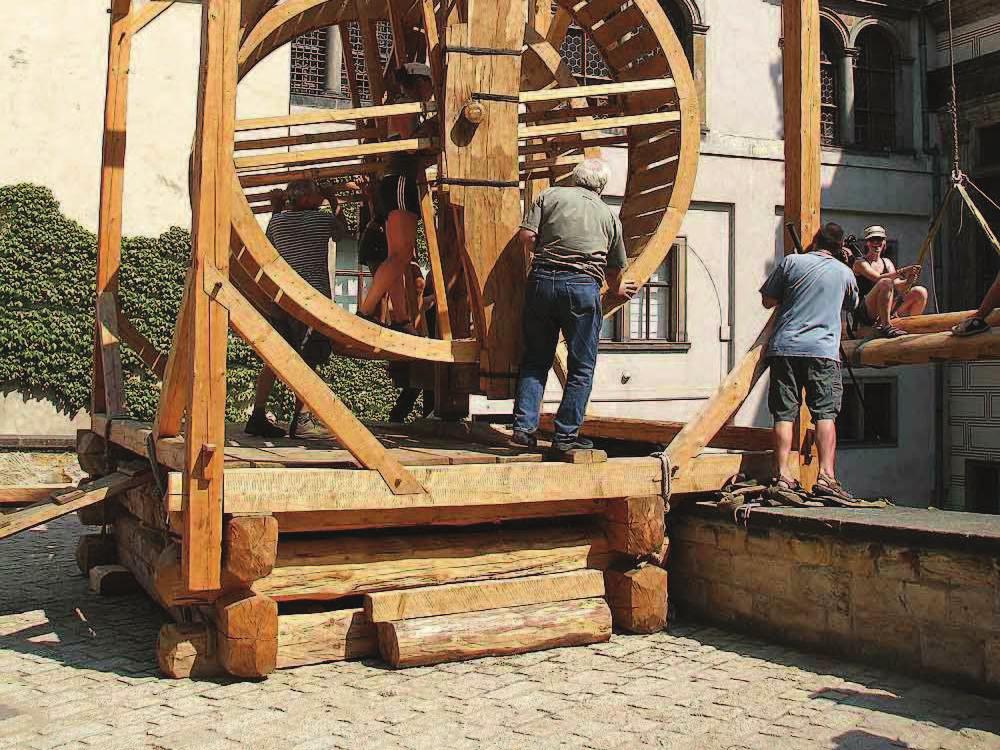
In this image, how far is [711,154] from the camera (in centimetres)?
1594

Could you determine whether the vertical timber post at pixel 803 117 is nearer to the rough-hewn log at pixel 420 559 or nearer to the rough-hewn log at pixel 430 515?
the rough-hewn log at pixel 430 515

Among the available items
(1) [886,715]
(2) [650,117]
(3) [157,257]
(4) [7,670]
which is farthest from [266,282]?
(3) [157,257]

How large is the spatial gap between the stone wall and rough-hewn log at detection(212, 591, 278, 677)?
2.24m

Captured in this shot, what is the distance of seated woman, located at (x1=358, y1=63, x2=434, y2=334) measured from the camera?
6.82 m

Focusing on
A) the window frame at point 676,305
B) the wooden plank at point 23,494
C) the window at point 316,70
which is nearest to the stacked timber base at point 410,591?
the wooden plank at point 23,494

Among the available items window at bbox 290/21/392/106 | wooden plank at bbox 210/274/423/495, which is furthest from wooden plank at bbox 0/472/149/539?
window at bbox 290/21/392/106

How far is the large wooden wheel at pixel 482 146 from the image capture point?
5.81 metres

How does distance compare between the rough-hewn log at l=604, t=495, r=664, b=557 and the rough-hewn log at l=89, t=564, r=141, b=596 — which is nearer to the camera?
the rough-hewn log at l=604, t=495, r=664, b=557

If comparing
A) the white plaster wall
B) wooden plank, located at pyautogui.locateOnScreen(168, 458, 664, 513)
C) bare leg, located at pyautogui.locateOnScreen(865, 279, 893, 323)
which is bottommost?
wooden plank, located at pyautogui.locateOnScreen(168, 458, 664, 513)

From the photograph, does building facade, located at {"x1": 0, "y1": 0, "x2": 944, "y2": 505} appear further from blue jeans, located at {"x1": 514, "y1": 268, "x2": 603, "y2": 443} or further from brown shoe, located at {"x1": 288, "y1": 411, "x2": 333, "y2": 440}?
blue jeans, located at {"x1": 514, "y1": 268, "x2": 603, "y2": 443}

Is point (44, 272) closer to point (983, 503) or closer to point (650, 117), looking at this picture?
point (650, 117)

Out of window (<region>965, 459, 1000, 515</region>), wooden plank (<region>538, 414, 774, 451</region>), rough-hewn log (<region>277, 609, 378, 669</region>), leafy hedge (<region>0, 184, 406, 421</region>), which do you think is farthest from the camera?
window (<region>965, 459, 1000, 515</region>)

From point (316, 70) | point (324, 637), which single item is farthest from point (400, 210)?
point (316, 70)

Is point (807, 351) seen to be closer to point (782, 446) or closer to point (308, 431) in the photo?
point (782, 446)
